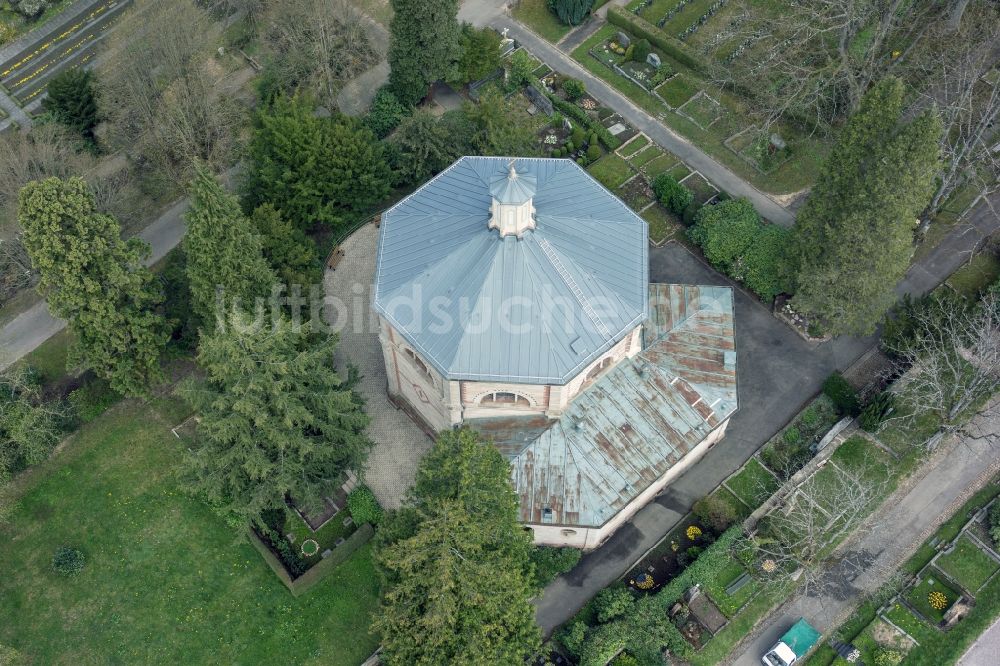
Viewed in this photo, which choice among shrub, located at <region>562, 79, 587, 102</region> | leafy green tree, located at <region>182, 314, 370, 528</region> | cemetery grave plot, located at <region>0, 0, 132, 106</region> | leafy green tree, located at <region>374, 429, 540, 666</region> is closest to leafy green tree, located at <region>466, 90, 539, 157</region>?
shrub, located at <region>562, 79, 587, 102</region>

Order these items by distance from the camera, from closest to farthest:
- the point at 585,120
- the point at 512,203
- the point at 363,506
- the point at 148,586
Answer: the point at 512,203 → the point at 148,586 → the point at 363,506 → the point at 585,120

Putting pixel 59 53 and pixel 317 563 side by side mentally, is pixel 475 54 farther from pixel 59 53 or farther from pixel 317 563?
pixel 317 563

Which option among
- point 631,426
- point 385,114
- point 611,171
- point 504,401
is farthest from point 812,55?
point 504,401

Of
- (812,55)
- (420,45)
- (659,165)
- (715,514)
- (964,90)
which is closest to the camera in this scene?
(715,514)

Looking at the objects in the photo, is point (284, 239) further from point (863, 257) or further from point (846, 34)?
point (846, 34)

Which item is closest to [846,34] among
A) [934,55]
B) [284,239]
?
[934,55]

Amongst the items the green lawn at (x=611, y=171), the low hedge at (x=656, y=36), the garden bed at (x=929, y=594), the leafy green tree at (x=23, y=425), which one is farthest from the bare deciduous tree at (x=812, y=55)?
the leafy green tree at (x=23, y=425)
